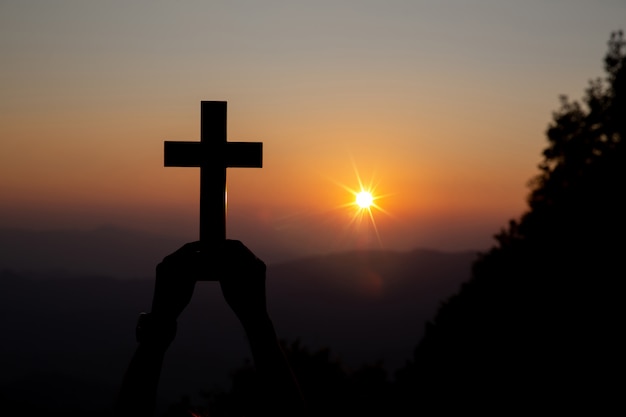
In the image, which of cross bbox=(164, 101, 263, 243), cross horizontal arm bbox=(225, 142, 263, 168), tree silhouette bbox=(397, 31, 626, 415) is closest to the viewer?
cross bbox=(164, 101, 263, 243)

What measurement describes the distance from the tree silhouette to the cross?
4151 centimetres

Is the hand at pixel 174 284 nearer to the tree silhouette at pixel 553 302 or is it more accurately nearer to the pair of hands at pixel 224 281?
the pair of hands at pixel 224 281

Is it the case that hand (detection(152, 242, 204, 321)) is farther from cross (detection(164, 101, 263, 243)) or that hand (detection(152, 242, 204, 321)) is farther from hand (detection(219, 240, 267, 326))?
cross (detection(164, 101, 263, 243))

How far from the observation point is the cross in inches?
333

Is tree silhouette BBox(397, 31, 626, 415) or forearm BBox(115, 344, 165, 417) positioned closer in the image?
forearm BBox(115, 344, 165, 417)

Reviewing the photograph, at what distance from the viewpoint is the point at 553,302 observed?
57.0m

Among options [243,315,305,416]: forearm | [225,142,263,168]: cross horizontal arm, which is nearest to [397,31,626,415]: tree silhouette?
[225,142,263,168]: cross horizontal arm

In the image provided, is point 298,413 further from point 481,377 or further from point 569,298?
point 569,298

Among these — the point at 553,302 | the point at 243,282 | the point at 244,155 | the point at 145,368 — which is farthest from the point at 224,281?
the point at 553,302

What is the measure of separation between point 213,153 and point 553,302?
51720 mm

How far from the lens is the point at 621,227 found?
59344mm

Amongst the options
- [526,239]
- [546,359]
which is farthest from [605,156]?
[546,359]

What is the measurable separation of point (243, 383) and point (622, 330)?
2661cm

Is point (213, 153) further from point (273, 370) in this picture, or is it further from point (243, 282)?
point (273, 370)
